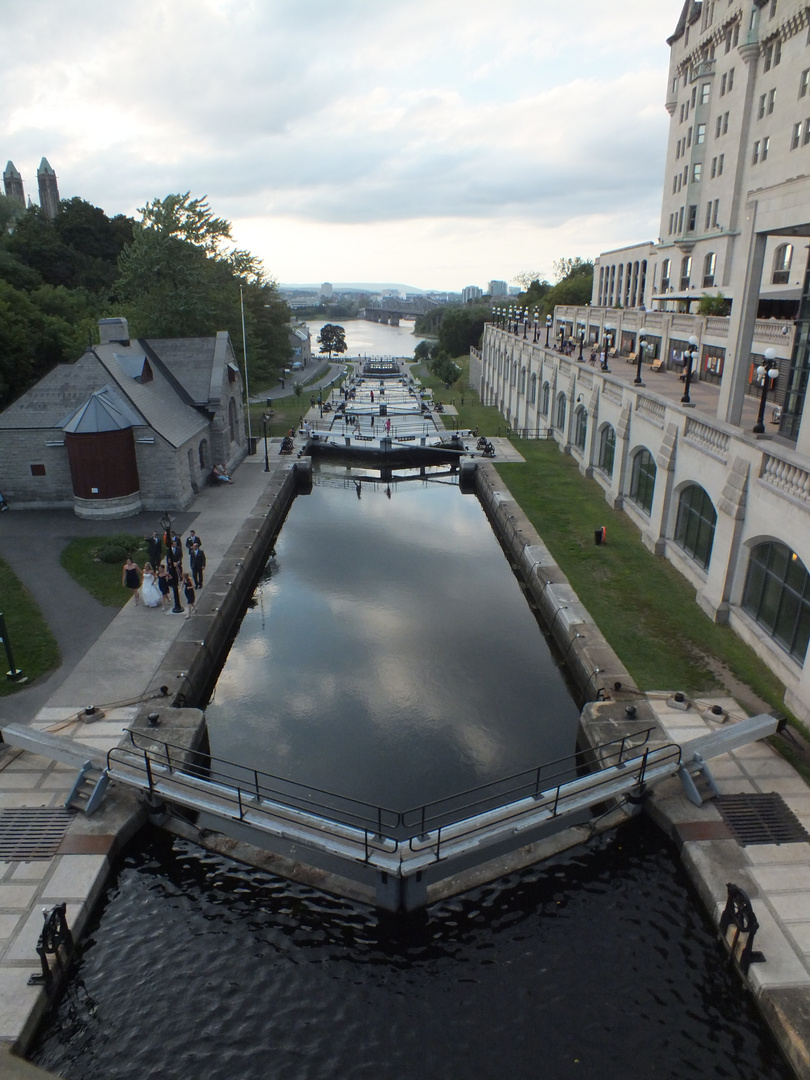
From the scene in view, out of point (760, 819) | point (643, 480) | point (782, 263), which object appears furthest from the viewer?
point (782, 263)

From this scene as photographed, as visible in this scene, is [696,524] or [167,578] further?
[696,524]

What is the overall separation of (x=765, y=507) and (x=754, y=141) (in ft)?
128

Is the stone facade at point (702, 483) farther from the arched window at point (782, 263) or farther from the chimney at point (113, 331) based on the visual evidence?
the chimney at point (113, 331)

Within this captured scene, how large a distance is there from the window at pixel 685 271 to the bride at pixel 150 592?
4678 cm

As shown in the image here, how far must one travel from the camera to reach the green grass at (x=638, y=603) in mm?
16547

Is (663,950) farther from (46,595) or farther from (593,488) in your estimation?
(593,488)

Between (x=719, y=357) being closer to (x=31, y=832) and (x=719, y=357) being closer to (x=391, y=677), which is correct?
(x=391, y=677)

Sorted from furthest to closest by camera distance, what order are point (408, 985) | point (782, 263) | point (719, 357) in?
1. point (782, 263)
2. point (719, 357)
3. point (408, 985)

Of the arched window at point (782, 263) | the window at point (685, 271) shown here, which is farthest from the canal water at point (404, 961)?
the window at point (685, 271)

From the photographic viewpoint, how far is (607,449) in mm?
33938

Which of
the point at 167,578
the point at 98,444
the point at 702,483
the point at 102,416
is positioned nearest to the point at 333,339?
the point at 102,416

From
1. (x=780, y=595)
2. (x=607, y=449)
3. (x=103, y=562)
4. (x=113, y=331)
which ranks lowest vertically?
(x=103, y=562)

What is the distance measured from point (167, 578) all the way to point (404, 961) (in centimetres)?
1328

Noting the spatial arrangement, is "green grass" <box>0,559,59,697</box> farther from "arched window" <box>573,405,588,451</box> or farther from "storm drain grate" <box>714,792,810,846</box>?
"arched window" <box>573,405,588,451</box>
